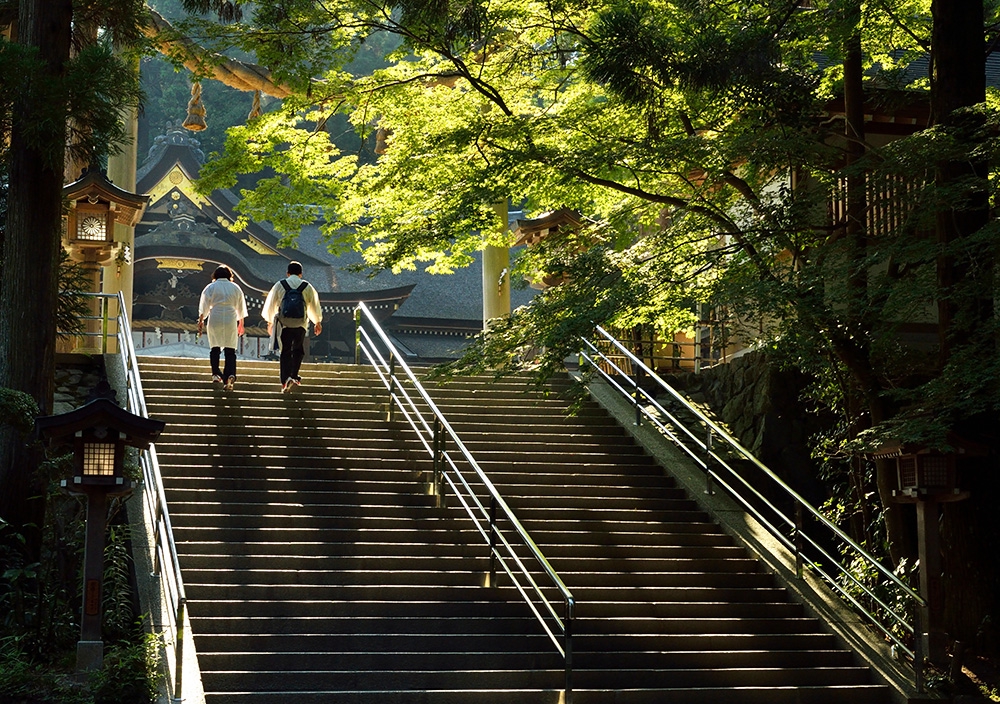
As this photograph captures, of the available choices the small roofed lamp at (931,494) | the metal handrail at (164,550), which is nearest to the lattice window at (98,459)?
the metal handrail at (164,550)

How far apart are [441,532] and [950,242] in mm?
5111

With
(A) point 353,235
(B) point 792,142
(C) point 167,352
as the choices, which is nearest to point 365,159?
(C) point 167,352

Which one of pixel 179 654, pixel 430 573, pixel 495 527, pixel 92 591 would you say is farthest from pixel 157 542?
pixel 495 527

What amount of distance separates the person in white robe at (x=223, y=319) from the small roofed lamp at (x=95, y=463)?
17.3 feet

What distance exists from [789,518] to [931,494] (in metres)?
4.77

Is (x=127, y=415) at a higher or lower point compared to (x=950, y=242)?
lower

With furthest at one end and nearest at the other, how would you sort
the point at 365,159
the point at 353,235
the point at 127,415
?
the point at 365,159, the point at 353,235, the point at 127,415

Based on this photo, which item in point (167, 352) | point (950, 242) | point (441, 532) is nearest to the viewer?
point (950, 242)

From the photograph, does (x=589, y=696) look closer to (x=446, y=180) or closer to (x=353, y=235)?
(x=446, y=180)

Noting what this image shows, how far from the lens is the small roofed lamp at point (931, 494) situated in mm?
8633

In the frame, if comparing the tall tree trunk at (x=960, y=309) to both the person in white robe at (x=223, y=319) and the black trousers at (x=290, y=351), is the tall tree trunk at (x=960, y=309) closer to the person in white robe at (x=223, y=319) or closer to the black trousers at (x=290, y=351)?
the black trousers at (x=290, y=351)

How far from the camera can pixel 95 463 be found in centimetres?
782

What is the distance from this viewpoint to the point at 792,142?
9758 mm

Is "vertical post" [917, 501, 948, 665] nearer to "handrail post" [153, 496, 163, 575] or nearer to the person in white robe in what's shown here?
"handrail post" [153, 496, 163, 575]
